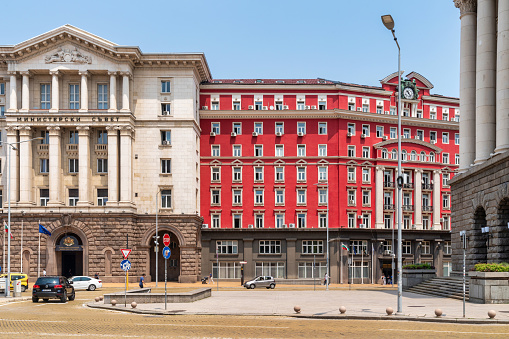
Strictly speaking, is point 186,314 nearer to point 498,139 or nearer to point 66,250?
point 498,139

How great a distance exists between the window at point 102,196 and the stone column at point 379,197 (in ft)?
112

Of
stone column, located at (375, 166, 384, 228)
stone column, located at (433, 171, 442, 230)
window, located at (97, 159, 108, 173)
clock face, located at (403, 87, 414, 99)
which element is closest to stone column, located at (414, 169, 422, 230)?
stone column, located at (433, 171, 442, 230)

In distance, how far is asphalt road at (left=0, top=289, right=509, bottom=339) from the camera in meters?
23.3

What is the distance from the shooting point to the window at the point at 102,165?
77.7 m

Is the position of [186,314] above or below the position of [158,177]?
below

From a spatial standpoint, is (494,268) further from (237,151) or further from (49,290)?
(237,151)

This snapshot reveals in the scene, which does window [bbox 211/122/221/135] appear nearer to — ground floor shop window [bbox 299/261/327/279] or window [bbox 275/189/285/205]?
window [bbox 275/189/285/205]

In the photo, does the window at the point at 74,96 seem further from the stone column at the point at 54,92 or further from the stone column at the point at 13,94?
the stone column at the point at 13,94

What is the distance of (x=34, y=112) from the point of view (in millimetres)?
75750

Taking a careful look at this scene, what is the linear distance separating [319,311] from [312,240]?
5142 cm

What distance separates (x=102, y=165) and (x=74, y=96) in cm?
869

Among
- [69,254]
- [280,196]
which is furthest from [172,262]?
[280,196]

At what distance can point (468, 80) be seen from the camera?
53.8m

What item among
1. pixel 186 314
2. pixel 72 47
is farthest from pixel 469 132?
pixel 72 47
